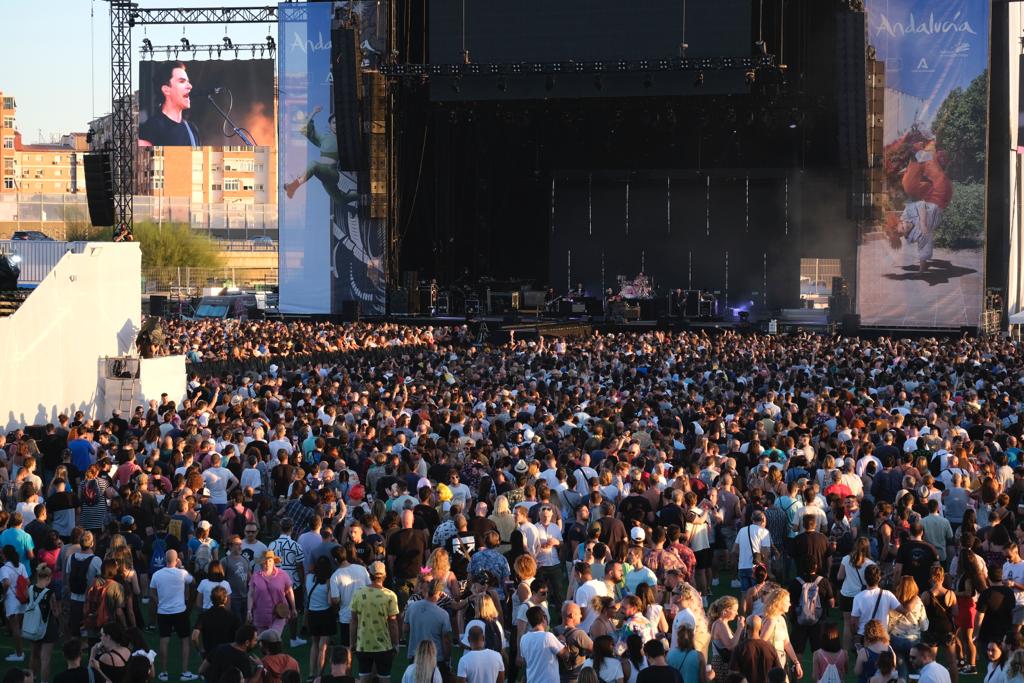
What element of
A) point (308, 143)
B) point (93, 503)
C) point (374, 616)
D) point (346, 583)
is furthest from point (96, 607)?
point (308, 143)

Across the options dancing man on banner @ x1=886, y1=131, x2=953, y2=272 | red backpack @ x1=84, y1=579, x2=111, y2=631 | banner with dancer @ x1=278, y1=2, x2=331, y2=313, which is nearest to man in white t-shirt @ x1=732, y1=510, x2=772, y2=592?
red backpack @ x1=84, y1=579, x2=111, y2=631

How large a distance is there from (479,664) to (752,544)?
3461 mm

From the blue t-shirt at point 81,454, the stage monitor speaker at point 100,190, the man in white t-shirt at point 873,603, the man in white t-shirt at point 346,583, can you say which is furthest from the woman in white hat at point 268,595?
the stage monitor speaker at point 100,190

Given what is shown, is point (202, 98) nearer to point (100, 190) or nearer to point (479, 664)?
point (100, 190)

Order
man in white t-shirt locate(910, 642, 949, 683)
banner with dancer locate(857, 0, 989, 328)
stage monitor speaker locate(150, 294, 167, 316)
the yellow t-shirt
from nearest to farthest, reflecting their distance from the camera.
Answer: man in white t-shirt locate(910, 642, 949, 683)
the yellow t-shirt
banner with dancer locate(857, 0, 989, 328)
stage monitor speaker locate(150, 294, 167, 316)

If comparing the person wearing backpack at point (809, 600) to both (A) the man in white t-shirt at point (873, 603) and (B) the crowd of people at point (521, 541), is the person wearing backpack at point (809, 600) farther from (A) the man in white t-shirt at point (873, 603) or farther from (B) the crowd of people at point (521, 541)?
(A) the man in white t-shirt at point (873, 603)

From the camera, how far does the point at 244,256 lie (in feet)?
270

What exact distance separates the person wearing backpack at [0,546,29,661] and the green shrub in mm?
29643

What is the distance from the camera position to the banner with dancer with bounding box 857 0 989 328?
3559 cm

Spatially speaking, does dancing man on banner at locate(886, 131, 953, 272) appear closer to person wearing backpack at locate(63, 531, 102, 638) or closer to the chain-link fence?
the chain-link fence

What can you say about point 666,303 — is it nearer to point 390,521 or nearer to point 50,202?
point 390,521

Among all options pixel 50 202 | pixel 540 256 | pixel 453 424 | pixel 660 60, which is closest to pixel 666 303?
pixel 540 256

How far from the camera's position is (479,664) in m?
7.53

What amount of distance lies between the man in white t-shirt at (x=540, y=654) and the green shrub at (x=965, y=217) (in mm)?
30129
